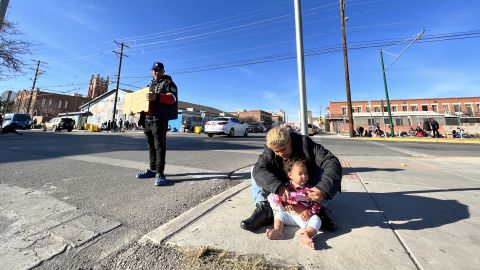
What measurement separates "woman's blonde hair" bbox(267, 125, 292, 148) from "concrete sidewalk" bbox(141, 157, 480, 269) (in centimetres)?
73

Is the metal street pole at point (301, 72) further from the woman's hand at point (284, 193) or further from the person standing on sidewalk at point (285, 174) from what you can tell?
the woman's hand at point (284, 193)

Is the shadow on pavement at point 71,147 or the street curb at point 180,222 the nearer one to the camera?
the street curb at point 180,222

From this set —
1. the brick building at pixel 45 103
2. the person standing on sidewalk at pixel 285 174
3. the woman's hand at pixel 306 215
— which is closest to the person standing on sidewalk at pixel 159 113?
the person standing on sidewalk at pixel 285 174

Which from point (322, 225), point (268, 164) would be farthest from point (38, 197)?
point (322, 225)

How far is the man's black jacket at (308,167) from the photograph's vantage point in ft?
6.55

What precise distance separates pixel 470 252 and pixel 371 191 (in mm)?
1689

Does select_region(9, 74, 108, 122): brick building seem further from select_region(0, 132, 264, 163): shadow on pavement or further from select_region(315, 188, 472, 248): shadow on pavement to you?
select_region(315, 188, 472, 248): shadow on pavement

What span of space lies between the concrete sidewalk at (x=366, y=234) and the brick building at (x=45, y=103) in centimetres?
7037

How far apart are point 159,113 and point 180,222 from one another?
6.54 feet

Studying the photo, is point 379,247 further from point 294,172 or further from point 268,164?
point 268,164

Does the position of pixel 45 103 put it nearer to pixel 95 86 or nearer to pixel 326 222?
pixel 95 86

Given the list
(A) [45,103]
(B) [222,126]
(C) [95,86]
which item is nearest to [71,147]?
(B) [222,126]

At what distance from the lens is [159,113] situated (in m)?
3.67

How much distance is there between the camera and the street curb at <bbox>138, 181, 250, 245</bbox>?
188 centimetres
